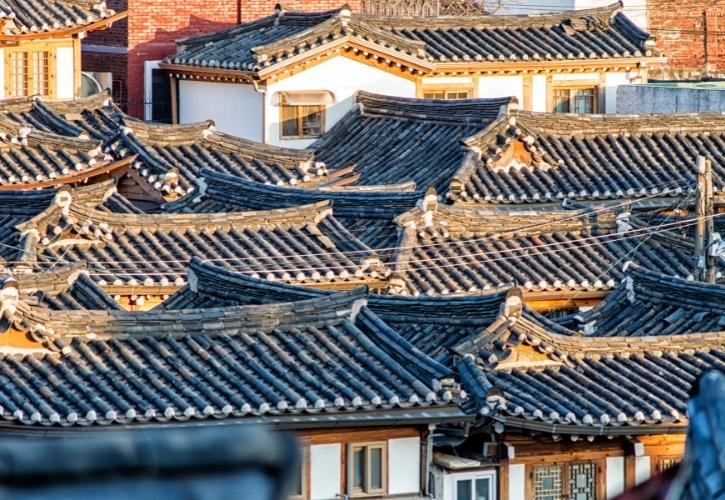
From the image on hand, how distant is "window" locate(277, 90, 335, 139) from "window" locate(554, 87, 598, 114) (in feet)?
17.5

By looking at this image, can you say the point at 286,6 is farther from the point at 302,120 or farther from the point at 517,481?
the point at 517,481

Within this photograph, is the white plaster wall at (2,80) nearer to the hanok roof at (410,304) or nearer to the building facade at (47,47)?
the building facade at (47,47)

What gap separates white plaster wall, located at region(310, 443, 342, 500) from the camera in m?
13.8

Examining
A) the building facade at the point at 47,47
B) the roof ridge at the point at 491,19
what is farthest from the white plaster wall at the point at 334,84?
the building facade at the point at 47,47

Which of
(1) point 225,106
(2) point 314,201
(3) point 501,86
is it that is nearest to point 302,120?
(1) point 225,106

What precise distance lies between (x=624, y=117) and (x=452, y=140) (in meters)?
2.94

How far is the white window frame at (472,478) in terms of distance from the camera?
49.3 ft

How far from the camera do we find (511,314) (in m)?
16.7

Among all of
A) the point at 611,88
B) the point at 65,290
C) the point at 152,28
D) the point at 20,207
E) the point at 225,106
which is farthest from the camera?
the point at 152,28

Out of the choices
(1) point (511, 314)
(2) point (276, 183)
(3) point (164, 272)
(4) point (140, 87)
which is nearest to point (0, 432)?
(1) point (511, 314)

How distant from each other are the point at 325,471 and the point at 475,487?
6.42ft

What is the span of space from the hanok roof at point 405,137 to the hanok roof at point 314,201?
130 inches

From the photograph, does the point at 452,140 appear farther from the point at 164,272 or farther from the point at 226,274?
the point at 226,274

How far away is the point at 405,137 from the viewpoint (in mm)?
29688
